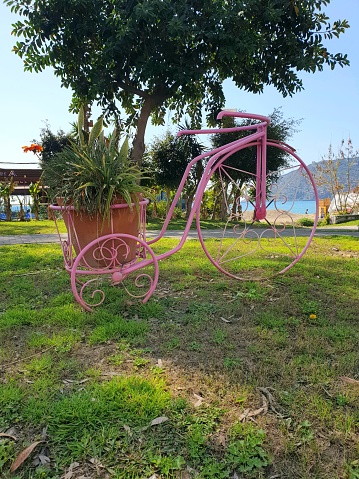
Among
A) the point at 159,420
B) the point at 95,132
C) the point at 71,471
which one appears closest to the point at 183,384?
the point at 159,420

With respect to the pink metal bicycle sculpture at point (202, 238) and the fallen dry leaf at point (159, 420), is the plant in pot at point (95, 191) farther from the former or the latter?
the fallen dry leaf at point (159, 420)

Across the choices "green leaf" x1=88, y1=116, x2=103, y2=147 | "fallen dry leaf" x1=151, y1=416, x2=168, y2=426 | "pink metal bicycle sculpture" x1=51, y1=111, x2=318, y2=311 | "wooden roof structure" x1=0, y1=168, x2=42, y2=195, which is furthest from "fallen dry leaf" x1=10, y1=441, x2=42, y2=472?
"wooden roof structure" x1=0, y1=168, x2=42, y2=195

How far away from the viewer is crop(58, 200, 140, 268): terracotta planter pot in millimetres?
2342

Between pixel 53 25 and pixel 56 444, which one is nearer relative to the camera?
pixel 56 444

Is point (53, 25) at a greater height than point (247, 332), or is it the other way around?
point (53, 25)

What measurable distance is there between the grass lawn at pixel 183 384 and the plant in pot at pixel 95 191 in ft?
1.90

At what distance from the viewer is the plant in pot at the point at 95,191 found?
226 centimetres

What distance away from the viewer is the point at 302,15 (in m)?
7.91

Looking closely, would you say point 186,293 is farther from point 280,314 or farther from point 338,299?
point 338,299

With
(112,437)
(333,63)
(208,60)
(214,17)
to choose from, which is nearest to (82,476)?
(112,437)

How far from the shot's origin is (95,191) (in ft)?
7.48

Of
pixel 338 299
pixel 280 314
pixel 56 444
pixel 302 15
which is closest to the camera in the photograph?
pixel 56 444

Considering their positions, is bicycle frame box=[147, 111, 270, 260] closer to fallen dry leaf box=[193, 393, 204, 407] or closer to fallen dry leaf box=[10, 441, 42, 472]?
fallen dry leaf box=[193, 393, 204, 407]

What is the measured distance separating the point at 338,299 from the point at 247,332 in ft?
3.33
